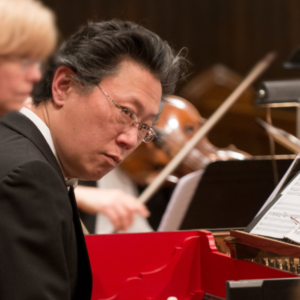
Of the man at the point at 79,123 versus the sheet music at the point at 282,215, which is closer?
the man at the point at 79,123

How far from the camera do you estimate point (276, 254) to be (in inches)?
40.7

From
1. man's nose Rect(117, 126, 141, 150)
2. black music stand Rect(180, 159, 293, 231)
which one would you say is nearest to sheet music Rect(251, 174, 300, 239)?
man's nose Rect(117, 126, 141, 150)

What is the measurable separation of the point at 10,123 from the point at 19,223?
27cm

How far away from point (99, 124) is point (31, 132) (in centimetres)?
16

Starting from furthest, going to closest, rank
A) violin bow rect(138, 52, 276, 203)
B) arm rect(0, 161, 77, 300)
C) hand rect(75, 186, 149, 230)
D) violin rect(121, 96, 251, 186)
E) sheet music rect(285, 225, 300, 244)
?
violin rect(121, 96, 251, 186) < violin bow rect(138, 52, 276, 203) < hand rect(75, 186, 149, 230) < sheet music rect(285, 225, 300, 244) < arm rect(0, 161, 77, 300)

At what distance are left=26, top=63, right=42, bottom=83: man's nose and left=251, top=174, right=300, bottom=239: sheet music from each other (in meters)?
0.68

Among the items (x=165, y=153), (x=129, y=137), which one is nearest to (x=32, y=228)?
(x=129, y=137)

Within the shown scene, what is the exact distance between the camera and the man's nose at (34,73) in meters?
1.29

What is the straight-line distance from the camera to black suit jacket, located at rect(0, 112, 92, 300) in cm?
85

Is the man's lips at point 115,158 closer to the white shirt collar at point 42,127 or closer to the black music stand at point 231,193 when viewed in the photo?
the white shirt collar at point 42,127

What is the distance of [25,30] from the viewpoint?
1.21 metres

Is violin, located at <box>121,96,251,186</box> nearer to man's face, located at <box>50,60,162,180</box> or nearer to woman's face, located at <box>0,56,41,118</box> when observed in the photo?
woman's face, located at <box>0,56,41,118</box>

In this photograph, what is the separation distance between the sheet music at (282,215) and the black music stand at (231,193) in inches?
25.4

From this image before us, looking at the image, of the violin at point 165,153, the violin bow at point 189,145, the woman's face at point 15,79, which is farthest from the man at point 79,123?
the violin at point 165,153
